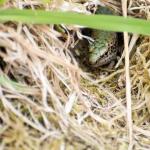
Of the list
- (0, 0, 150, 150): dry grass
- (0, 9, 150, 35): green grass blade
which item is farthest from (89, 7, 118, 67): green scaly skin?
(0, 9, 150, 35): green grass blade

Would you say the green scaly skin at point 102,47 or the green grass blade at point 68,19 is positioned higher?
the green grass blade at point 68,19

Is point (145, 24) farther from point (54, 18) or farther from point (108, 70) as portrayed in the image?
point (108, 70)

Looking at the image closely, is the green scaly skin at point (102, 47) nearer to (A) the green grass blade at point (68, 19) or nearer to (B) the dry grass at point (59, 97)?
(B) the dry grass at point (59, 97)

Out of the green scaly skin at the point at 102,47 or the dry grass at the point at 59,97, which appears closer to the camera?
the dry grass at the point at 59,97

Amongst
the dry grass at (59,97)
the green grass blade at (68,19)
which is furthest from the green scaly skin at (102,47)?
the green grass blade at (68,19)

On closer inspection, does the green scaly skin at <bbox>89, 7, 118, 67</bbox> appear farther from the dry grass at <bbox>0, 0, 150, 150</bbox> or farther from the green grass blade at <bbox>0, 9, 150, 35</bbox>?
the green grass blade at <bbox>0, 9, 150, 35</bbox>

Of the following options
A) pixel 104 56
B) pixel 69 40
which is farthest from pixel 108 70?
pixel 69 40

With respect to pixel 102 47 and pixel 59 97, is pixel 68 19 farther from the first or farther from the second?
pixel 102 47

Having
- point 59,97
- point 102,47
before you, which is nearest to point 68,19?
point 59,97
